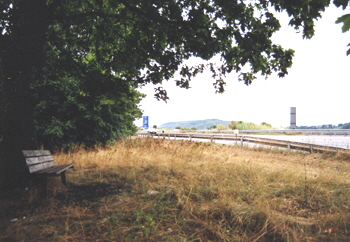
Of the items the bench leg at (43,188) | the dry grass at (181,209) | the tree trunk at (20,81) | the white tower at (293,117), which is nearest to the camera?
the dry grass at (181,209)

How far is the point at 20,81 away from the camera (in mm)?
4613

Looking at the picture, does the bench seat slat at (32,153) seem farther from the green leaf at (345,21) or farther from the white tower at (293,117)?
the white tower at (293,117)

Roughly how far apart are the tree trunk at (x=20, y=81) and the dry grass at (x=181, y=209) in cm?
68

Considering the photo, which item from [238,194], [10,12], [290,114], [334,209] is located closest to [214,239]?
[238,194]

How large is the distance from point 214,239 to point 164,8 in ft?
15.4

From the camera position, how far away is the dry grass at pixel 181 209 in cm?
283

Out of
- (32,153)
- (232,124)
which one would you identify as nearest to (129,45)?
(32,153)

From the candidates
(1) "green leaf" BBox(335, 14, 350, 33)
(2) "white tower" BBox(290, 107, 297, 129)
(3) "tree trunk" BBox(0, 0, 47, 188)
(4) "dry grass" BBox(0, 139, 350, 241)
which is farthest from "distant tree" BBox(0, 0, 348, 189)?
(2) "white tower" BBox(290, 107, 297, 129)

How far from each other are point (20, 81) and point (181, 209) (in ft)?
13.6

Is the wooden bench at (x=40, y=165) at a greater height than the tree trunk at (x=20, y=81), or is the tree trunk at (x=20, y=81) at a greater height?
the tree trunk at (x=20, y=81)

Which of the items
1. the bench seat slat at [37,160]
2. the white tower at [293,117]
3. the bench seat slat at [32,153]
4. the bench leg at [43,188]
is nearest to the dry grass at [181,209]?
the bench leg at [43,188]

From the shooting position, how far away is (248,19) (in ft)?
15.9

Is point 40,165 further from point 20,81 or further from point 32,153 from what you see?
point 20,81

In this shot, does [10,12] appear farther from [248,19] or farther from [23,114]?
[248,19]
